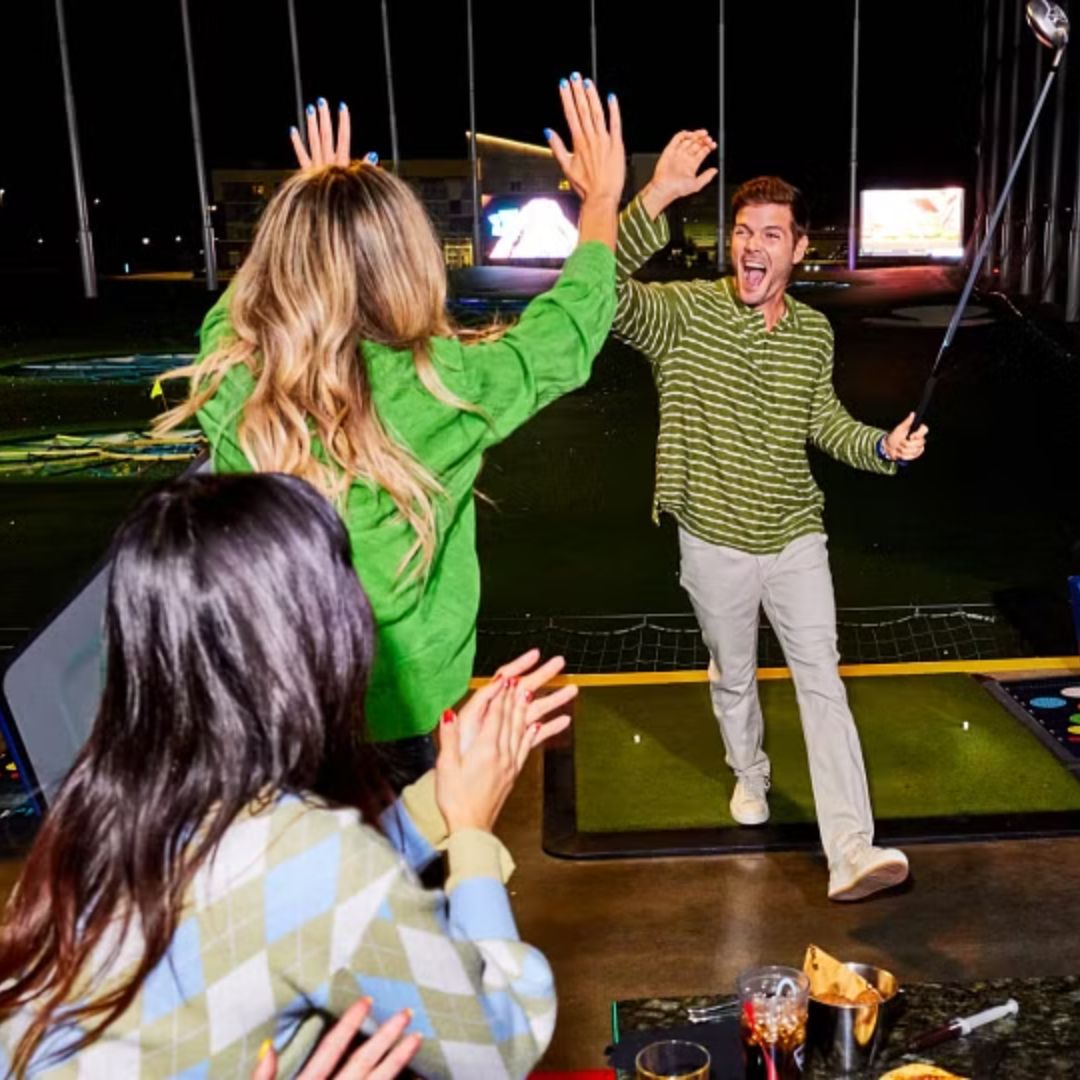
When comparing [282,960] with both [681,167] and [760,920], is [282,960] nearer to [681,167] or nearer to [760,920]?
[681,167]

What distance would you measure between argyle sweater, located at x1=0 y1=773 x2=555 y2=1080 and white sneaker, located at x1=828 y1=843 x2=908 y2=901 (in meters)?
2.66

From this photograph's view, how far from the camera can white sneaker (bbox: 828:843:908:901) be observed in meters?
3.91

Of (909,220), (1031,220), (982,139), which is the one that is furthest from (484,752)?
(982,139)

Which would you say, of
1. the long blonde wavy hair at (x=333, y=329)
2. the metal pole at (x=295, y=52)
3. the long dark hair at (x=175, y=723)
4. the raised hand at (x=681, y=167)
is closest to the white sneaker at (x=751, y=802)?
the raised hand at (x=681, y=167)

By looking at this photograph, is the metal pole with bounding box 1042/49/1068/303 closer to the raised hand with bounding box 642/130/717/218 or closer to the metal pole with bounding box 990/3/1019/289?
the metal pole with bounding box 990/3/1019/289

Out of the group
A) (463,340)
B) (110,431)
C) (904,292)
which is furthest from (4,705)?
(904,292)

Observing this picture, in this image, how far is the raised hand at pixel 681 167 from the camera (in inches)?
116

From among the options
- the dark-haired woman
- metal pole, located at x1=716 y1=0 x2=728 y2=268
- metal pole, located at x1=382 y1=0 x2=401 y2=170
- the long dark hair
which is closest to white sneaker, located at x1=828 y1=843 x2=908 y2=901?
the dark-haired woman

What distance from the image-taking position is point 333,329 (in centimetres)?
213

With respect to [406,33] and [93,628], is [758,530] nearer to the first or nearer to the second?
[93,628]

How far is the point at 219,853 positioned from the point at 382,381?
3.21 feet

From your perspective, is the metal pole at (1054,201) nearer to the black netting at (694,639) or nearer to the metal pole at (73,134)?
the black netting at (694,639)

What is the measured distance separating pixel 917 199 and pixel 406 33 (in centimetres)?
1123

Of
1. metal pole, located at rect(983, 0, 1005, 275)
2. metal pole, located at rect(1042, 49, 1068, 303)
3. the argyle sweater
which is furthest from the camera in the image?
metal pole, located at rect(983, 0, 1005, 275)
